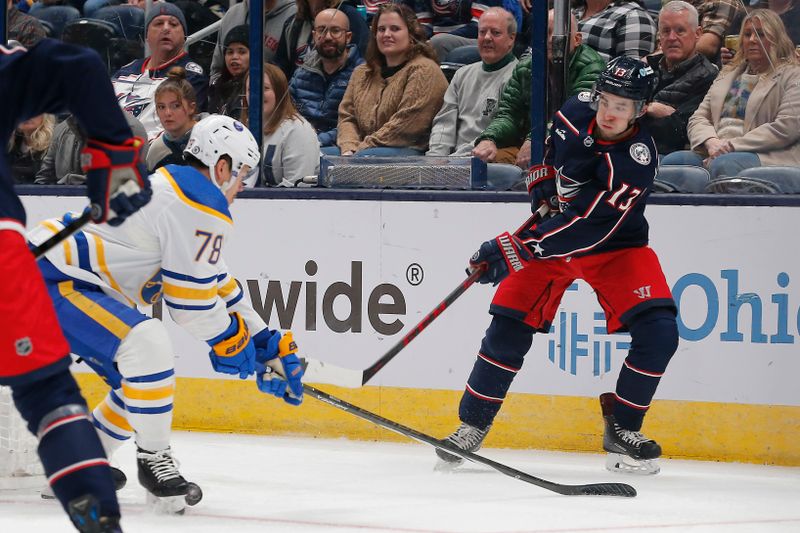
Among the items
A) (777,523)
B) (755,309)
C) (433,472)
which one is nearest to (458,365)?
(433,472)

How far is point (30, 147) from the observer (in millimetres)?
5184

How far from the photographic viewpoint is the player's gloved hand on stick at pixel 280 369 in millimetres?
3502

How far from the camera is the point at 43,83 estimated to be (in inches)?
94.0

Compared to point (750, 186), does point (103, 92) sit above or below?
above

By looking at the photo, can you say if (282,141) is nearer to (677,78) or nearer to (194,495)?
(677,78)

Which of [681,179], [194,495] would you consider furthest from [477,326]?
[194,495]

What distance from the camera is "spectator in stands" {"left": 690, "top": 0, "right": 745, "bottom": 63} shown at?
4.39 meters

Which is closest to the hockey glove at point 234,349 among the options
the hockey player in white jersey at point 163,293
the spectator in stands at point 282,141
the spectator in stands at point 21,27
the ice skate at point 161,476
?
the hockey player in white jersey at point 163,293

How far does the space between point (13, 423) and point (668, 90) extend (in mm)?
2439

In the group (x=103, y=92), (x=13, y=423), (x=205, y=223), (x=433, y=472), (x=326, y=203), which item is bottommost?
(x=433, y=472)

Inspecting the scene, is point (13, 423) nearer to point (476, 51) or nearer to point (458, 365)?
point (458, 365)

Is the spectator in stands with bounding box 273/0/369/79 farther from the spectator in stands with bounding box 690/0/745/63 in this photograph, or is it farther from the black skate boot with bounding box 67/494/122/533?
the black skate boot with bounding box 67/494/122/533

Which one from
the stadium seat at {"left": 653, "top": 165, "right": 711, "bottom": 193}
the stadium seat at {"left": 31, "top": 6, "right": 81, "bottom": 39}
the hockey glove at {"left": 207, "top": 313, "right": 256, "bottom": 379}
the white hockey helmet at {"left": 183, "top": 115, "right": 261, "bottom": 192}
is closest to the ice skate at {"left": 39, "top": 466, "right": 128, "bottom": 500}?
the hockey glove at {"left": 207, "top": 313, "right": 256, "bottom": 379}

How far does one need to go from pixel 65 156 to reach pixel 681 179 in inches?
95.4
